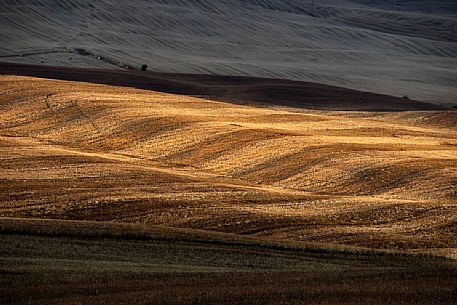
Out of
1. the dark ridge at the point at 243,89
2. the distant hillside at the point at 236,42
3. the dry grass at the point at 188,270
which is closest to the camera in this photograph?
the dry grass at the point at 188,270

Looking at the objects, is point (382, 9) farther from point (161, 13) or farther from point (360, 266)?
point (360, 266)

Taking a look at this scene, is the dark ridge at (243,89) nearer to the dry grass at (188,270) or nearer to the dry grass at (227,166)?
the dry grass at (227,166)

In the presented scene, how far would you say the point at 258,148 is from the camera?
2584cm

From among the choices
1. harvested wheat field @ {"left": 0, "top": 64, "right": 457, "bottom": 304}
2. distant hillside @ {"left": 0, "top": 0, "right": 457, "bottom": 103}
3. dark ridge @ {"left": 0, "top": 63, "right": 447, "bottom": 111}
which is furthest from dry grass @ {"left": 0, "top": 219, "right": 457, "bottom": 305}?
distant hillside @ {"left": 0, "top": 0, "right": 457, "bottom": 103}

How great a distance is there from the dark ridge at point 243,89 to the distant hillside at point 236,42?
3572mm

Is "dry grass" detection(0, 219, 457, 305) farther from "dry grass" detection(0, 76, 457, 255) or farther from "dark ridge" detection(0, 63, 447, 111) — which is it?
"dark ridge" detection(0, 63, 447, 111)

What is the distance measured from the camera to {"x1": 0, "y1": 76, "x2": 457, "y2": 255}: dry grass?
17.6 m

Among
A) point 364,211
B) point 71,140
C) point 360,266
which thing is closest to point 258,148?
point 71,140

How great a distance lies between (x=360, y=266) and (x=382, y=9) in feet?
255

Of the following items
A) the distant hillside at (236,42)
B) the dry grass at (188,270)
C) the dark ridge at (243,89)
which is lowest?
the dry grass at (188,270)

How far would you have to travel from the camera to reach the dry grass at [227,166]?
17562 millimetres

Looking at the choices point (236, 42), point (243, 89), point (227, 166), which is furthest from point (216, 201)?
point (236, 42)

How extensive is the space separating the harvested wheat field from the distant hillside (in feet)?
39.3

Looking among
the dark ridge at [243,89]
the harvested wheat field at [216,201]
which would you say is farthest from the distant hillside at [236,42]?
the harvested wheat field at [216,201]
